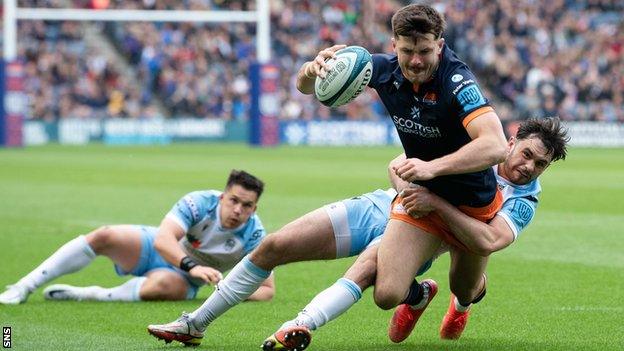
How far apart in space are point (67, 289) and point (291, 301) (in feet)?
5.79

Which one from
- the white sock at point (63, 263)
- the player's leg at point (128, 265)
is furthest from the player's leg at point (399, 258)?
the white sock at point (63, 263)

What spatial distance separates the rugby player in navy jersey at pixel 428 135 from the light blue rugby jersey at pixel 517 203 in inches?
4.8

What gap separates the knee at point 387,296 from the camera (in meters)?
7.02

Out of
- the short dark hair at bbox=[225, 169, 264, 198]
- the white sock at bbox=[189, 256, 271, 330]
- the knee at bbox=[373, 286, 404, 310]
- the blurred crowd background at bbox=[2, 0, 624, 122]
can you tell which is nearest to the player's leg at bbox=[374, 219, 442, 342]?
the knee at bbox=[373, 286, 404, 310]

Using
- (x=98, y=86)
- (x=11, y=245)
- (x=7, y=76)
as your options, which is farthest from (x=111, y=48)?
(x=11, y=245)

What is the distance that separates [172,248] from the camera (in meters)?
9.26

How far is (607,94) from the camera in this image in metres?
37.8

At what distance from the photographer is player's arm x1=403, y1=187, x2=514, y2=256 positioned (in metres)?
7.11

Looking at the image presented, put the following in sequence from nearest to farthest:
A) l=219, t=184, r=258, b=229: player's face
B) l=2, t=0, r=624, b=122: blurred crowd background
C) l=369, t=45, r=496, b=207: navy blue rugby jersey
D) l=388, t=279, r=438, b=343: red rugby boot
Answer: l=369, t=45, r=496, b=207: navy blue rugby jersey, l=388, t=279, r=438, b=343: red rugby boot, l=219, t=184, r=258, b=229: player's face, l=2, t=0, r=624, b=122: blurred crowd background

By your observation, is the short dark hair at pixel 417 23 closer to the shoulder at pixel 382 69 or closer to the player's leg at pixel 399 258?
the shoulder at pixel 382 69

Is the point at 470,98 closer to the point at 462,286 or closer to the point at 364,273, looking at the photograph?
the point at 364,273

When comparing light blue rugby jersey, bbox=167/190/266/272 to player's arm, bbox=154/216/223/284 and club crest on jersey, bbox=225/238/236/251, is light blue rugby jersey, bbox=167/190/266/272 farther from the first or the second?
player's arm, bbox=154/216/223/284

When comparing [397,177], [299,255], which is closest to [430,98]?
[397,177]

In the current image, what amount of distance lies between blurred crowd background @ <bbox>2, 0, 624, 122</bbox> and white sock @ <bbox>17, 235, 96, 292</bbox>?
2720cm
